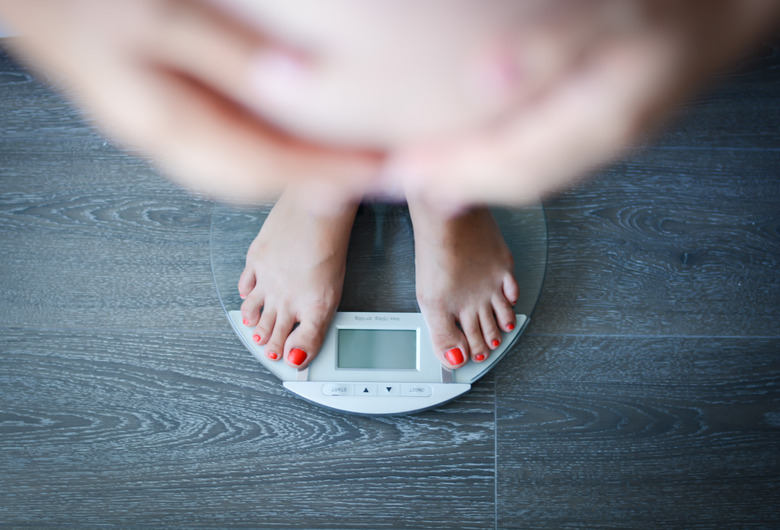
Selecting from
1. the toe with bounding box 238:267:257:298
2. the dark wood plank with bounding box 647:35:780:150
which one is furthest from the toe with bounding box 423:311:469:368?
the dark wood plank with bounding box 647:35:780:150

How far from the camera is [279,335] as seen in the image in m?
0.66

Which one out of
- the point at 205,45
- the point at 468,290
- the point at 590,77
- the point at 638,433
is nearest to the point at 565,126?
the point at 590,77

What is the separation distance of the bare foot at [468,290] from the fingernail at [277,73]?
456 mm

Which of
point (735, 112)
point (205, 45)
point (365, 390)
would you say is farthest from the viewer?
point (735, 112)

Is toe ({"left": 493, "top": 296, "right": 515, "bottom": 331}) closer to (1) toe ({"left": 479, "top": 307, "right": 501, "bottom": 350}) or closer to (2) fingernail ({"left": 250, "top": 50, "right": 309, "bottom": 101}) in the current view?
(1) toe ({"left": 479, "top": 307, "right": 501, "bottom": 350})

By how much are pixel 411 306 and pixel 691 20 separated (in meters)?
0.54

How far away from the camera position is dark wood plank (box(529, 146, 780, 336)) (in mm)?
719

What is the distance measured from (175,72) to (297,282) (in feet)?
1.61

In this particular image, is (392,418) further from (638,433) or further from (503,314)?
(638,433)

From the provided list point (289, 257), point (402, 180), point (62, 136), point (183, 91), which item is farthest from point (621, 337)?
point (62, 136)

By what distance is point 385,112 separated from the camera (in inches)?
7.0

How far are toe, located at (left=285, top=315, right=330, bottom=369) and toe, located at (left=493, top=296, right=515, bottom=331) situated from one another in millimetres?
207

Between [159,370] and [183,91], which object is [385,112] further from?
[159,370]

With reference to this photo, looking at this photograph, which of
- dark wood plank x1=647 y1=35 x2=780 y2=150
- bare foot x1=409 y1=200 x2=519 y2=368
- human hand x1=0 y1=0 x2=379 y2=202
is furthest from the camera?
dark wood plank x1=647 y1=35 x2=780 y2=150
